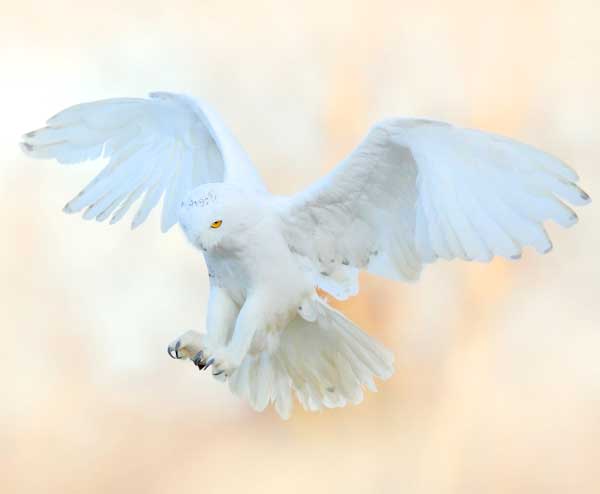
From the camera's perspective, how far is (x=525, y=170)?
2502mm

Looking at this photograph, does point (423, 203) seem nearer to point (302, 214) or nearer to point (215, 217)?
point (302, 214)

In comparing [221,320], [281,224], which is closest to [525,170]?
[281,224]

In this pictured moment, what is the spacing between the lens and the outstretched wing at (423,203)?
250 cm

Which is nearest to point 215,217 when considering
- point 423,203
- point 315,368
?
point 423,203

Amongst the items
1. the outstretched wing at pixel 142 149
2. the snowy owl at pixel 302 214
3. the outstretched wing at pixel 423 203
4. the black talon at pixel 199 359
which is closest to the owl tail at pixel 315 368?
the snowy owl at pixel 302 214

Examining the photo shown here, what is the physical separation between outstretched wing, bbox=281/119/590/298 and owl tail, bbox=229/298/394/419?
0.49ft

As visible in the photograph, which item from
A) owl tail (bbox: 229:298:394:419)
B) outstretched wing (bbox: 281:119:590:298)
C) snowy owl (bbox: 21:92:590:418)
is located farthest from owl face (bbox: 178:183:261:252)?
owl tail (bbox: 229:298:394:419)

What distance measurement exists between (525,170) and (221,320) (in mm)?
930

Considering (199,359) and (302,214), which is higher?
(302,214)

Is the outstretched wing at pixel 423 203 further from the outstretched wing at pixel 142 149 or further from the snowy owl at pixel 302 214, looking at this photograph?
the outstretched wing at pixel 142 149

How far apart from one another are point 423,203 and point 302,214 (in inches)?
13.8

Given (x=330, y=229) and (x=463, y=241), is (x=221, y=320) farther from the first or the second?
(x=463, y=241)

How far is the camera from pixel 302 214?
2.77m

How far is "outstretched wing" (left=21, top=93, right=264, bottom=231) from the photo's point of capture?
2936mm
